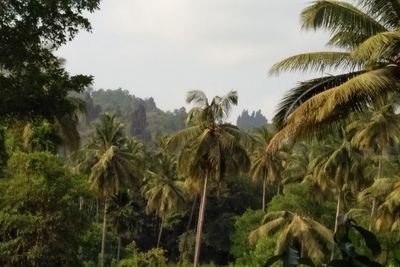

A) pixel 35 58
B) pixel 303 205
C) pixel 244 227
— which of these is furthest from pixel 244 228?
pixel 35 58

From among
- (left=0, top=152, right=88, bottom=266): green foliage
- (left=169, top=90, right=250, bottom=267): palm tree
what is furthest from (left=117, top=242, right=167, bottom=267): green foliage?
(left=0, top=152, right=88, bottom=266): green foliage

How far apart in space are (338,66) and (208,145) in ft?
59.8

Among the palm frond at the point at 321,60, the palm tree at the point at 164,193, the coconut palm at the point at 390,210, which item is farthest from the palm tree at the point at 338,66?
the palm tree at the point at 164,193

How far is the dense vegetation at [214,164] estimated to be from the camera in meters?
9.84

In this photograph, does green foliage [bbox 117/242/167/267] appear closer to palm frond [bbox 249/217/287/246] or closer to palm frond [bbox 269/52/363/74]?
palm frond [bbox 249/217/287/246]

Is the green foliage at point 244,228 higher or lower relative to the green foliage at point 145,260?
higher

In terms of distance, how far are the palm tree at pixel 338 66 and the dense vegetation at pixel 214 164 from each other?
0.03 metres

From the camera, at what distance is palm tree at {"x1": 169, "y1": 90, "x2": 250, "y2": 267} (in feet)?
94.9

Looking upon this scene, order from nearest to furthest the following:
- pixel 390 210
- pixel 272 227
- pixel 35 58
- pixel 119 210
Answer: pixel 35 58, pixel 390 210, pixel 272 227, pixel 119 210

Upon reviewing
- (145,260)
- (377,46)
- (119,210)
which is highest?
(377,46)

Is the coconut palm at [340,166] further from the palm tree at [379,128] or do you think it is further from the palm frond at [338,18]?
the palm frond at [338,18]

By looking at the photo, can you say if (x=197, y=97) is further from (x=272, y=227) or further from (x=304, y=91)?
(x=304, y=91)

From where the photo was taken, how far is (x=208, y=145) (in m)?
28.9

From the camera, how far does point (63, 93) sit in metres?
13.0
